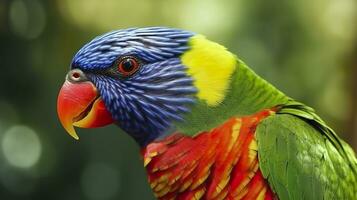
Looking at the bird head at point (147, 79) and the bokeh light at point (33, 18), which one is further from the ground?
the bird head at point (147, 79)

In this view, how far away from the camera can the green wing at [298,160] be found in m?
2.05

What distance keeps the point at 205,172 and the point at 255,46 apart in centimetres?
380

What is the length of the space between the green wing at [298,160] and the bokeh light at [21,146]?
173 inches

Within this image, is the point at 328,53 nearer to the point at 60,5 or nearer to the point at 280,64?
the point at 280,64

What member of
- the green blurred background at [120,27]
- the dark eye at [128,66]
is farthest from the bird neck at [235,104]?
the green blurred background at [120,27]

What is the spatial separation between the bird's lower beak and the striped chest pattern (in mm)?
225

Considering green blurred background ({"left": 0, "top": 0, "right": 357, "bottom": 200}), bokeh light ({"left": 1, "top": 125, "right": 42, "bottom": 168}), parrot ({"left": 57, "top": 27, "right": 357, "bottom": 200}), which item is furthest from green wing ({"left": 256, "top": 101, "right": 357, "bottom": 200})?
bokeh light ({"left": 1, "top": 125, "right": 42, "bottom": 168})

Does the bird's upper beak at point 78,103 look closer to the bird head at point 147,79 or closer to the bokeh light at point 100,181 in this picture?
the bird head at point 147,79

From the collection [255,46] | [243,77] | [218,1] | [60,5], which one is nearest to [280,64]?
[255,46]

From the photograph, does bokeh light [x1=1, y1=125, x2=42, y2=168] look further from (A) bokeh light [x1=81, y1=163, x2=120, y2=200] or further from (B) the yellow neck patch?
(B) the yellow neck patch

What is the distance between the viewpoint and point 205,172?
2.11 meters

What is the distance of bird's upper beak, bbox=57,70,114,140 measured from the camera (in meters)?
2.20

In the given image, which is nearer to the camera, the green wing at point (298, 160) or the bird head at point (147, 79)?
the green wing at point (298, 160)

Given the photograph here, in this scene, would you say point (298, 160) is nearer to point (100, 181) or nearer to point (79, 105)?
point (79, 105)
